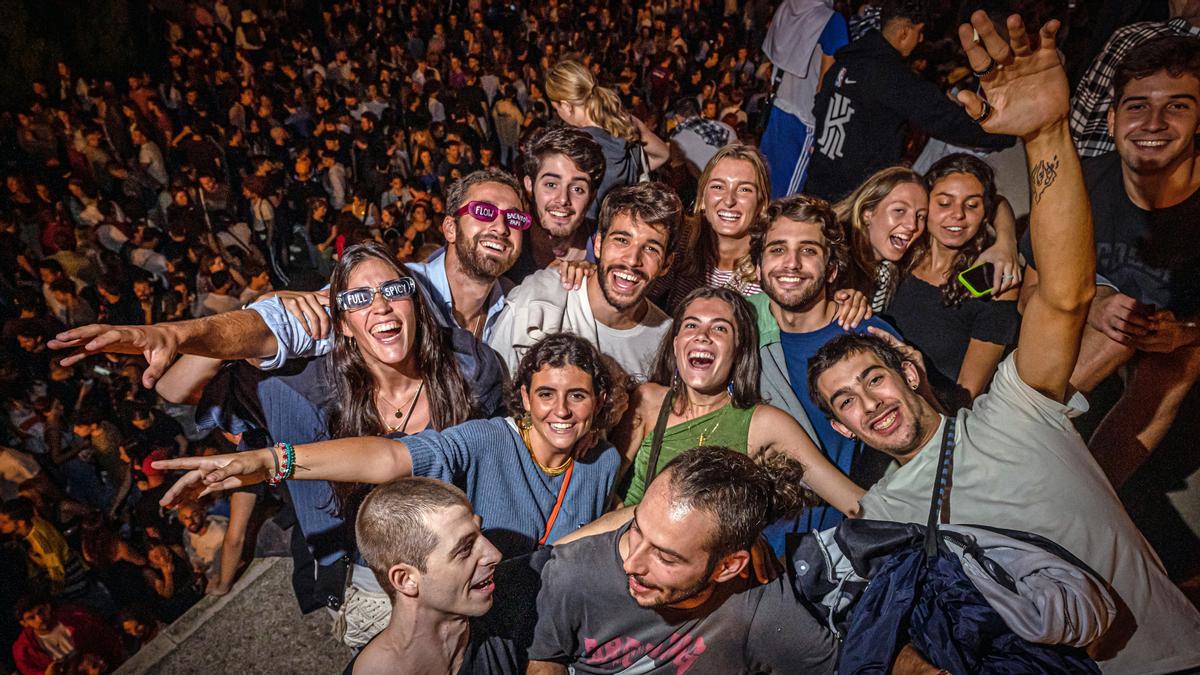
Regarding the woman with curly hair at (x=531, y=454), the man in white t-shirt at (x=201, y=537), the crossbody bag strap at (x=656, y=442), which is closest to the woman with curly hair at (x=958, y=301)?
the crossbody bag strap at (x=656, y=442)

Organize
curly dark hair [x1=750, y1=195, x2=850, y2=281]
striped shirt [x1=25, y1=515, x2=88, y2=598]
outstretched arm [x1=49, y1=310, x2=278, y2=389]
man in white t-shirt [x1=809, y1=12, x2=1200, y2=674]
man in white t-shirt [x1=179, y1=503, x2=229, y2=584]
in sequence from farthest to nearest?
man in white t-shirt [x1=179, y1=503, x2=229, y2=584]
striped shirt [x1=25, y1=515, x2=88, y2=598]
curly dark hair [x1=750, y1=195, x2=850, y2=281]
man in white t-shirt [x1=809, y1=12, x2=1200, y2=674]
outstretched arm [x1=49, y1=310, x2=278, y2=389]

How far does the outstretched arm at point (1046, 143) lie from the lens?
190 centimetres

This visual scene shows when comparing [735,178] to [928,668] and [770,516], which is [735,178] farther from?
[928,668]

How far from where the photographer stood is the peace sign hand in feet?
6.17

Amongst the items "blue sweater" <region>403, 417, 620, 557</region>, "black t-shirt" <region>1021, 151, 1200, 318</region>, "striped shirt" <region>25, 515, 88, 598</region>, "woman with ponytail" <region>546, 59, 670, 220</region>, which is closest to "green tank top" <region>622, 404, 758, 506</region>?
"blue sweater" <region>403, 417, 620, 557</region>

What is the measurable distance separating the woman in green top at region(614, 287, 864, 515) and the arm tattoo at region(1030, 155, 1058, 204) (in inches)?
47.9

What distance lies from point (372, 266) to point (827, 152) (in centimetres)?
305

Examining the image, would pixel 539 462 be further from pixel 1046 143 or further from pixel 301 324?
pixel 1046 143

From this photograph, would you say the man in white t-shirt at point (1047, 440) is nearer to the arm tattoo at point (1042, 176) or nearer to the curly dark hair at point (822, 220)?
the arm tattoo at point (1042, 176)

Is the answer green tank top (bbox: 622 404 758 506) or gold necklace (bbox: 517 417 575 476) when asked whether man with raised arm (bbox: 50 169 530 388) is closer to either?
gold necklace (bbox: 517 417 575 476)

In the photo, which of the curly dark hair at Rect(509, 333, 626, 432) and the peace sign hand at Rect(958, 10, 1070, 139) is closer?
the peace sign hand at Rect(958, 10, 1070, 139)

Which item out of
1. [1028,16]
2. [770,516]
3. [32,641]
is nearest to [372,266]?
[770,516]

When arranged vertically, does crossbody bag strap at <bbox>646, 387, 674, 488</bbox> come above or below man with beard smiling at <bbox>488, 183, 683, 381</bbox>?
below

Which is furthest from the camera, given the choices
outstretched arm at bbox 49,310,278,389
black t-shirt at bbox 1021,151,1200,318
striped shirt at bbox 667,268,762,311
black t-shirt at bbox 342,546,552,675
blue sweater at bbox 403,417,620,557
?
striped shirt at bbox 667,268,762,311
